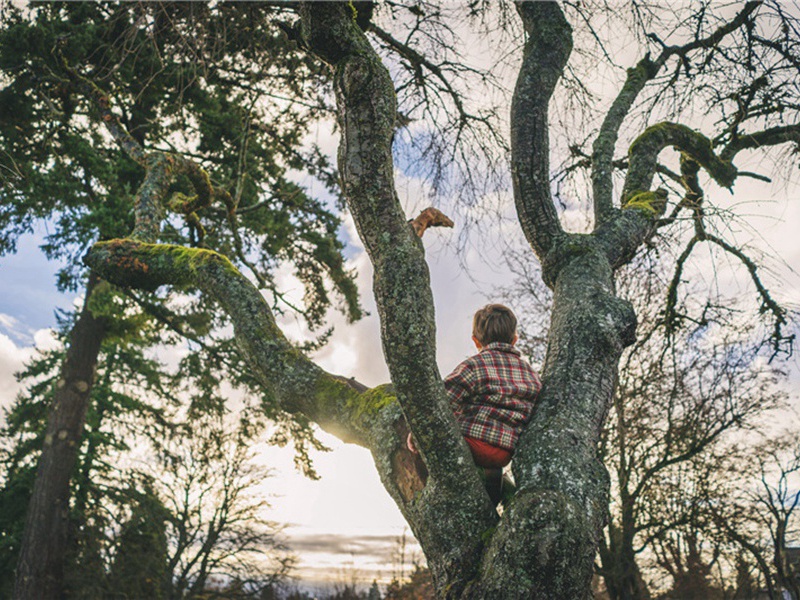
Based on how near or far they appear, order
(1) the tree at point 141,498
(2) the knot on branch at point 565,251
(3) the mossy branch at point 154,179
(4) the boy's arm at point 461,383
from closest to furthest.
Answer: (4) the boy's arm at point 461,383, (2) the knot on branch at point 565,251, (3) the mossy branch at point 154,179, (1) the tree at point 141,498

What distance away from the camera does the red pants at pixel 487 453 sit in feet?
7.32

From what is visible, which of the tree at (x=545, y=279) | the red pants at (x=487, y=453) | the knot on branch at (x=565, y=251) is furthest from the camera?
the knot on branch at (x=565, y=251)

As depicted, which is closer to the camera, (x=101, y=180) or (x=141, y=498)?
(x=101, y=180)

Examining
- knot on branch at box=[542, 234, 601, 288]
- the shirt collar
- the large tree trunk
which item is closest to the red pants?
the shirt collar

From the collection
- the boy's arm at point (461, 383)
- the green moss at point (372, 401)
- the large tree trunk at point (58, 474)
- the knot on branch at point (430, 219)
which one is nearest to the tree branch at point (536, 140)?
the knot on branch at point (430, 219)

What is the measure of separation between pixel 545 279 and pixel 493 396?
108cm

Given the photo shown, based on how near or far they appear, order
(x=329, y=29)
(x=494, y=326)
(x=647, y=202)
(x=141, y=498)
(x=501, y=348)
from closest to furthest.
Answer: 1. (x=329, y=29)
2. (x=501, y=348)
3. (x=494, y=326)
4. (x=647, y=202)
5. (x=141, y=498)

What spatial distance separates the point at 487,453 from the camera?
2232mm

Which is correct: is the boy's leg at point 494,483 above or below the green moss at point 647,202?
below

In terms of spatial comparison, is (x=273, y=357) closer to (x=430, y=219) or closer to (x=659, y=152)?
(x=430, y=219)

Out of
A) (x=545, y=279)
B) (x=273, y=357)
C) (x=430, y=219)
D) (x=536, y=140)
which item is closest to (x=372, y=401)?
(x=273, y=357)

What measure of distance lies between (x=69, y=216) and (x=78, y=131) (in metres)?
1.35

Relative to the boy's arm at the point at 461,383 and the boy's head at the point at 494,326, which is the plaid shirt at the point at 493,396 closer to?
the boy's arm at the point at 461,383

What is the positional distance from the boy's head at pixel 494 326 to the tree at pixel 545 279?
0.67 ft
